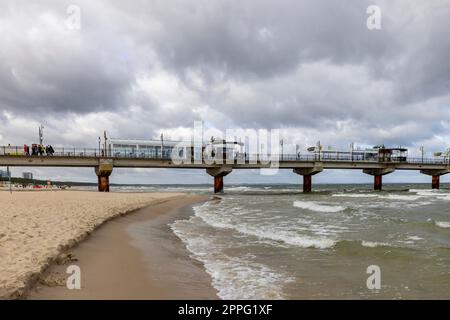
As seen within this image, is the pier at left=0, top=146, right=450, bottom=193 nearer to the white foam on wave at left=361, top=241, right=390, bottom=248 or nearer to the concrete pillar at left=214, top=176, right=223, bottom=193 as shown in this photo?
the concrete pillar at left=214, top=176, right=223, bottom=193

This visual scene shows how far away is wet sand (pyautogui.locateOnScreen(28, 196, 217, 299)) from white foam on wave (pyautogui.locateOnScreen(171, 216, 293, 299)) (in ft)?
1.02

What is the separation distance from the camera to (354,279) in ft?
26.1

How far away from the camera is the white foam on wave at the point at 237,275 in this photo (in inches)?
267

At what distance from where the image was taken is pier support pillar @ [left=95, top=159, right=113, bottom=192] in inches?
1718

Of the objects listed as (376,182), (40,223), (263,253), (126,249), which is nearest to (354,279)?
(263,253)

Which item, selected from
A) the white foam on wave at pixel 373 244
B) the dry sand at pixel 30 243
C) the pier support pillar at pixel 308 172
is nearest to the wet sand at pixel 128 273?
the dry sand at pixel 30 243

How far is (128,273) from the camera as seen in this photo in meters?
7.35

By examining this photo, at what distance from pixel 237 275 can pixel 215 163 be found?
43.7 m

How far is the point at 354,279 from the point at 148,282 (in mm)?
4903

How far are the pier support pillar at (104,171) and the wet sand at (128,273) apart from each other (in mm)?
33859

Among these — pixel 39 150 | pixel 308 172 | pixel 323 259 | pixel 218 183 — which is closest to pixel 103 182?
pixel 39 150

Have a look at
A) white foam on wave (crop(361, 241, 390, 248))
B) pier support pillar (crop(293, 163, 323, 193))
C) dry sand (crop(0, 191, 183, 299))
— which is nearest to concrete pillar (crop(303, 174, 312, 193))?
pier support pillar (crop(293, 163, 323, 193))

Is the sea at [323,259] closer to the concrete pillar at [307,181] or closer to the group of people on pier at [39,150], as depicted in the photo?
the group of people on pier at [39,150]
